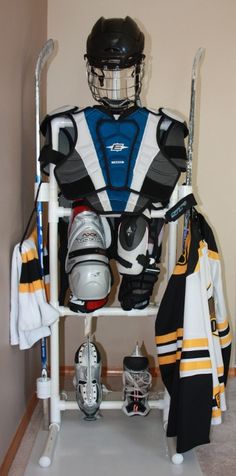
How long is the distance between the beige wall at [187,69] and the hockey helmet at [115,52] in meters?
0.52

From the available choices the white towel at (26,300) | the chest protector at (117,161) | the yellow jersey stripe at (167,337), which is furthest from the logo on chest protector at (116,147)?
the yellow jersey stripe at (167,337)

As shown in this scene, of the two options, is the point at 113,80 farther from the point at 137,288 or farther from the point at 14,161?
the point at 137,288

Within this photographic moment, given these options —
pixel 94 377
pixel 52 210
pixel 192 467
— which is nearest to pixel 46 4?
pixel 52 210

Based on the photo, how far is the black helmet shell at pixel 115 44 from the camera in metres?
1.65

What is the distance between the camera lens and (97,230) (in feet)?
5.51

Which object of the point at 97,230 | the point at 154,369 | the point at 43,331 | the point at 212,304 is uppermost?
the point at 97,230

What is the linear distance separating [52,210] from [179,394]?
0.78m

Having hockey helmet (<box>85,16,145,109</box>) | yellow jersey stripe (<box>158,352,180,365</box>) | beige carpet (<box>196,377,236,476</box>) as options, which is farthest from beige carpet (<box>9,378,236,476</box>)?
hockey helmet (<box>85,16,145,109</box>)

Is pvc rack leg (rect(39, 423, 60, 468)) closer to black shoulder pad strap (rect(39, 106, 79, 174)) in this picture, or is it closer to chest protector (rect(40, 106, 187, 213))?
chest protector (rect(40, 106, 187, 213))

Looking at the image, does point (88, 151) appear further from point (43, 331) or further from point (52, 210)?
point (43, 331)

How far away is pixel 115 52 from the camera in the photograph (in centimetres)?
166

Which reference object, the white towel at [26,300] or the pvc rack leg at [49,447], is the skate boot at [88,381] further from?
the white towel at [26,300]

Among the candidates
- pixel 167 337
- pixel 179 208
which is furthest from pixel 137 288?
pixel 179 208

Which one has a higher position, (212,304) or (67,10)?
(67,10)
